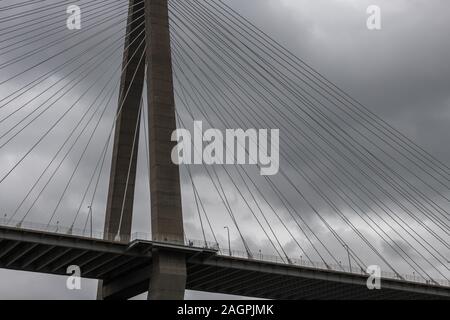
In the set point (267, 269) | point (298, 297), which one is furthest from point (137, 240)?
point (298, 297)

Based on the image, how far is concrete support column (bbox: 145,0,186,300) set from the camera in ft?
190

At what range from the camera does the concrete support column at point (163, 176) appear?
58.0 meters

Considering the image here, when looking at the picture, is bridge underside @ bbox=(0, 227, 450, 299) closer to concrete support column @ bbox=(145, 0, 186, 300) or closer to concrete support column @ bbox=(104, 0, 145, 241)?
concrete support column @ bbox=(145, 0, 186, 300)

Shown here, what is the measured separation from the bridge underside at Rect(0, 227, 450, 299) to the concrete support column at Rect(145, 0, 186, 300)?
1.20 m

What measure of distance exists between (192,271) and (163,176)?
10450 millimetres

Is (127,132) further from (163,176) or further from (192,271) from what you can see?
(192,271)

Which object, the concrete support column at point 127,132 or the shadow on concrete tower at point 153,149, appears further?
the concrete support column at point 127,132

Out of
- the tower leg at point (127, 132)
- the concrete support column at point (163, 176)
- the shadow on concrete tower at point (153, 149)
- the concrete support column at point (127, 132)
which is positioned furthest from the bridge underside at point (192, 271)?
the concrete support column at point (127, 132)

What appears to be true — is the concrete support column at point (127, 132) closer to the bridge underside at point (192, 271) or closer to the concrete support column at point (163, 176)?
the bridge underside at point (192, 271)

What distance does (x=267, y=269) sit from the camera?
6750cm

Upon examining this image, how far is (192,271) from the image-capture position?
65.0 metres

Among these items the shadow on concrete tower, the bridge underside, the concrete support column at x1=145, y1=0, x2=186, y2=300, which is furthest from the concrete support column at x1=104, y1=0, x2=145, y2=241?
the concrete support column at x1=145, y1=0, x2=186, y2=300
